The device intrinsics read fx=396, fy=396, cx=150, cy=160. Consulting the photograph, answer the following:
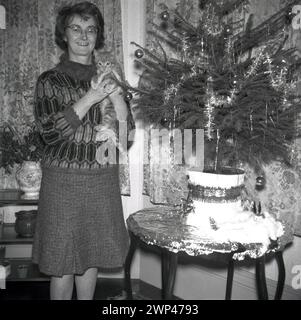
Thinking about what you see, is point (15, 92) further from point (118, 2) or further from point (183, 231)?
point (183, 231)

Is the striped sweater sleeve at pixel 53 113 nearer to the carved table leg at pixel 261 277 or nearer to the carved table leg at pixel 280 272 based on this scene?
the carved table leg at pixel 261 277

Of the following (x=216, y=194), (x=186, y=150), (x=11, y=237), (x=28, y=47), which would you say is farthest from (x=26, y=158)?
(x=216, y=194)

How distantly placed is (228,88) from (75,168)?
28.7 inches

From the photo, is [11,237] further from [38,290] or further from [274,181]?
[274,181]

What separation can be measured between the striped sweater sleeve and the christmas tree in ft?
1.00

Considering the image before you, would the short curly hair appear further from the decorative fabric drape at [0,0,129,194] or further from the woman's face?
the decorative fabric drape at [0,0,129,194]

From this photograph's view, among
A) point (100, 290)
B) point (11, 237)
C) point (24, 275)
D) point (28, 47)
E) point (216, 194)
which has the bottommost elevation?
point (100, 290)

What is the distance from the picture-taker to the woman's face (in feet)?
5.73

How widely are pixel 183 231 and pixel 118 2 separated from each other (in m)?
1.60

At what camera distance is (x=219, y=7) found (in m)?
1.55

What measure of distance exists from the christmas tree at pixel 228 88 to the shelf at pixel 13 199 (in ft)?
3.79

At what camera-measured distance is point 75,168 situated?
5.64 feet

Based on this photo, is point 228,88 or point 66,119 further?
point 66,119
